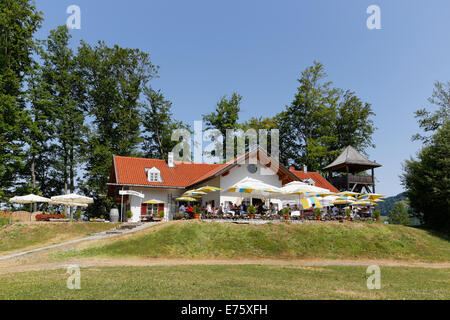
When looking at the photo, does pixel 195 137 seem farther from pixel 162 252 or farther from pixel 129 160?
pixel 162 252

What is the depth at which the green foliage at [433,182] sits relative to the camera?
28.0 meters

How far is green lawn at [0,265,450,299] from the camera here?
861 cm

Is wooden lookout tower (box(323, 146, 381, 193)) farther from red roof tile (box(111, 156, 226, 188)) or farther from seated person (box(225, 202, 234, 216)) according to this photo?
seated person (box(225, 202, 234, 216))

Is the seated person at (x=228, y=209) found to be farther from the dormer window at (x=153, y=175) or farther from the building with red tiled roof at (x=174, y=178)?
the dormer window at (x=153, y=175)

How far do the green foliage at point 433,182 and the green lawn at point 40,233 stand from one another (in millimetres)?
26498

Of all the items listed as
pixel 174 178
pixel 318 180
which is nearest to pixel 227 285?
pixel 174 178

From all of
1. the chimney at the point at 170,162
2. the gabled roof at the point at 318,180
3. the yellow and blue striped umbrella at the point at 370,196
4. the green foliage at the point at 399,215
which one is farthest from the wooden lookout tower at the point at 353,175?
the green foliage at the point at 399,215

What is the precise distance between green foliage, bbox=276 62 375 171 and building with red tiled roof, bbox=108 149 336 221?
8.07 meters

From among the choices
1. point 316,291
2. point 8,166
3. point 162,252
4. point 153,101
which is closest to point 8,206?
point 8,166

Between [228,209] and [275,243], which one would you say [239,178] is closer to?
[228,209]

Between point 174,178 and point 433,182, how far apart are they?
75.7 ft

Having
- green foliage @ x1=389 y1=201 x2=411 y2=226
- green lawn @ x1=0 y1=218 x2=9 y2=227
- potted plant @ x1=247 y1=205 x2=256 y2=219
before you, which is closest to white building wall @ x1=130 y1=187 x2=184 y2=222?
green lawn @ x1=0 y1=218 x2=9 y2=227

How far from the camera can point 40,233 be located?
2481 centimetres

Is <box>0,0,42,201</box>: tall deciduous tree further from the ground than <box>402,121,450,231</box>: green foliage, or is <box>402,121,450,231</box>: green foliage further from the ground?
<box>0,0,42,201</box>: tall deciduous tree
